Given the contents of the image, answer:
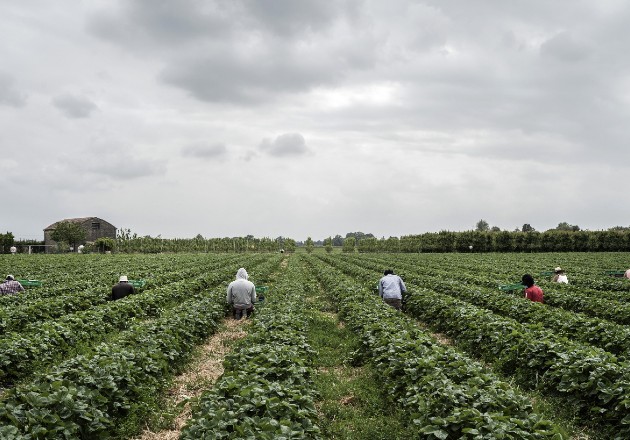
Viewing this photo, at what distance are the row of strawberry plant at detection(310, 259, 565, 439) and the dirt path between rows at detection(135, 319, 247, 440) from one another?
10.8 ft

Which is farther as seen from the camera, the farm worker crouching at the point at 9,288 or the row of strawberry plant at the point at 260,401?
the farm worker crouching at the point at 9,288

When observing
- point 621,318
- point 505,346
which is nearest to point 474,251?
point 621,318

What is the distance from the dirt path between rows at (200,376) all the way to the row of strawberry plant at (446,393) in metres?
3.29

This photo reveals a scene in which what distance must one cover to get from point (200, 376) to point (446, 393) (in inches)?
213

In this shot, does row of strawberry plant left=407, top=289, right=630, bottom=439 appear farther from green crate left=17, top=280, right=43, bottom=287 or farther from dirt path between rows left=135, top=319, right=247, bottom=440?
green crate left=17, top=280, right=43, bottom=287

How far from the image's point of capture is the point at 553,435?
500 cm

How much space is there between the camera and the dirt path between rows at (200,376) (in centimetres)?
688

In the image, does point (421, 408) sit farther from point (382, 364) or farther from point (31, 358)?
point (31, 358)

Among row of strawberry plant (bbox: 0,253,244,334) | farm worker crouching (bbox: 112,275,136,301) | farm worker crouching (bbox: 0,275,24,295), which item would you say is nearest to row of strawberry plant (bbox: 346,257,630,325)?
farm worker crouching (bbox: 112,275,136,301)

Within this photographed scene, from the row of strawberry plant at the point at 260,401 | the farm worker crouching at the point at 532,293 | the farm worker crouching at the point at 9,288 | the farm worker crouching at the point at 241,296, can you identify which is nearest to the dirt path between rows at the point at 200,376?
the row of strawberry plant at the point at 260,401

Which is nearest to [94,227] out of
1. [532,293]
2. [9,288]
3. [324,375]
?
[9,288]

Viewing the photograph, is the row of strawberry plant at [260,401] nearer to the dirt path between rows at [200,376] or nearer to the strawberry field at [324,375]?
the strawberry field at [324,375]

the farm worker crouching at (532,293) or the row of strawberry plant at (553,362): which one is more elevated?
the farm worker crouching at (532,293)

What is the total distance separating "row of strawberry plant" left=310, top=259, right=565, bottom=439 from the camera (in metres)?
5.14
